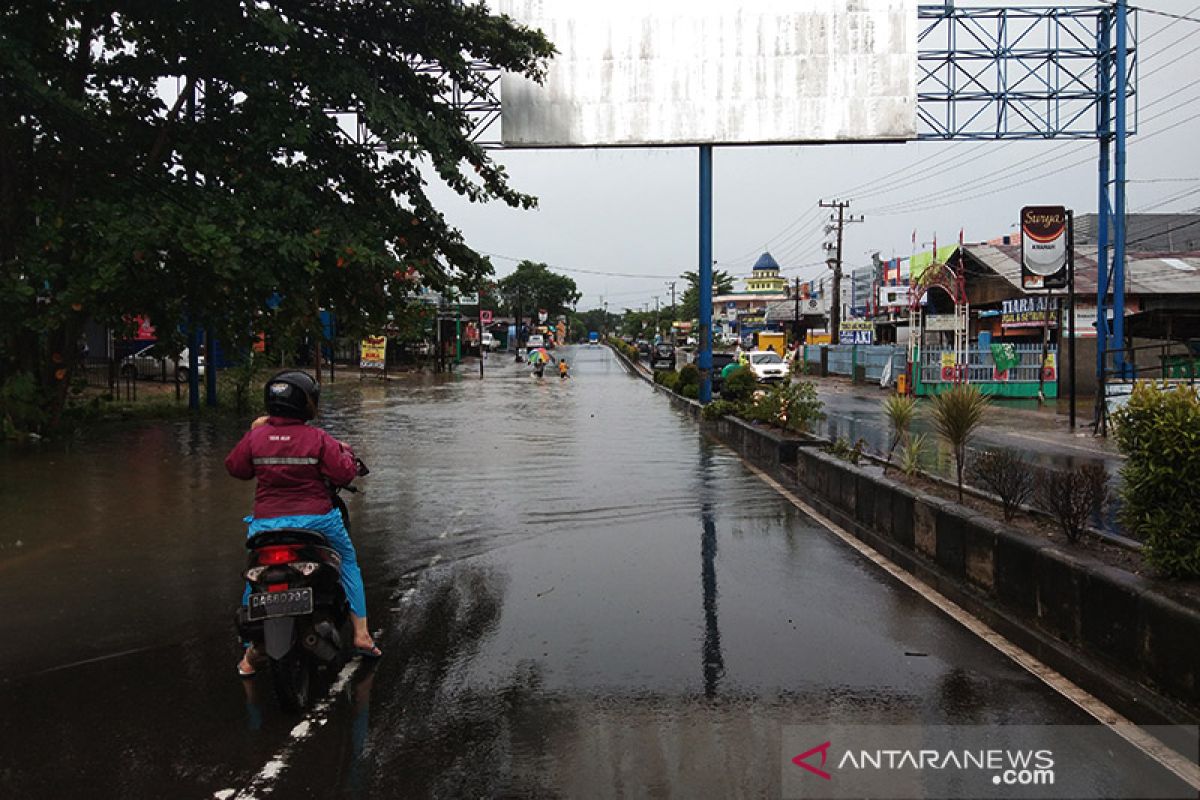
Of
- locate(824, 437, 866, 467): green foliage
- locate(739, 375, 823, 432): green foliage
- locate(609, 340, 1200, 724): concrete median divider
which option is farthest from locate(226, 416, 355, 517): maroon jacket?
locate(739, 375, 823, 432): green foliage

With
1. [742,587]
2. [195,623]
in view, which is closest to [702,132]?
[742,587]

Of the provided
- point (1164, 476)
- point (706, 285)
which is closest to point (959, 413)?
point (1164, 476)

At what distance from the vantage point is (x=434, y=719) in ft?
Answer: 14.7

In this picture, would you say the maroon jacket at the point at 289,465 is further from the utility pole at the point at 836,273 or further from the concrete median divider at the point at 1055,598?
the utility pole at the point at 836,273

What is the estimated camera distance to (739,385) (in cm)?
2069

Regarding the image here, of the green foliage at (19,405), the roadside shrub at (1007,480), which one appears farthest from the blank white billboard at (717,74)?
the roadside shrub at (1007,480)

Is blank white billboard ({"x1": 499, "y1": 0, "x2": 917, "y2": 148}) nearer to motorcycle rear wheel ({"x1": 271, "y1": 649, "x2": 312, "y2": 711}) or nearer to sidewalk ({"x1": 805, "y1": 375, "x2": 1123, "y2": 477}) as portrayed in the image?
sidewalk ({"x1": 805, "y1": 375, "x2": 1123, "y2": 477})

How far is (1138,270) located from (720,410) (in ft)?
67.6

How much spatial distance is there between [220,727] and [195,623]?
6.20 feet

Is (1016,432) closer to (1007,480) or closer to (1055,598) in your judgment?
(1007,480)

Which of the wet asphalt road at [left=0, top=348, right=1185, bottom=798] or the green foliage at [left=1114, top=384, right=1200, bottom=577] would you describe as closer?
the wet asphalt road at [left=0, top=348, right=1185, bottom=798]

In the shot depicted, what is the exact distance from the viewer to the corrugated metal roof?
31.0 meters

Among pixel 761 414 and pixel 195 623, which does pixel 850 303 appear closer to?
pixel 761 414

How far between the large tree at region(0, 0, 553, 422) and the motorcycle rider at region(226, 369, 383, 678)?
8.58m
